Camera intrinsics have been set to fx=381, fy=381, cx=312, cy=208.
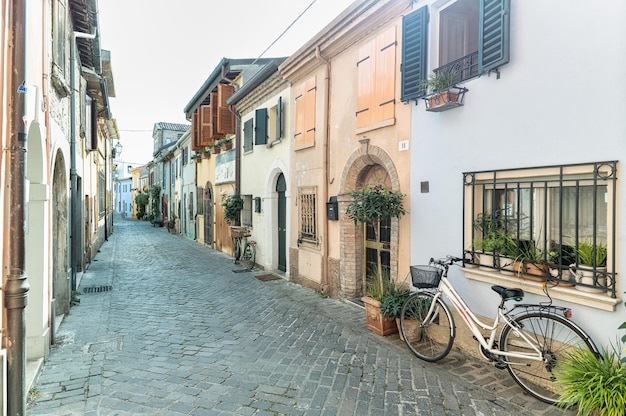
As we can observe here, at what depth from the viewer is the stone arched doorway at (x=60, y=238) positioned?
6184 millimetres

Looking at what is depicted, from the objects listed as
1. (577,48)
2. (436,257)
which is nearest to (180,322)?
(436,257)

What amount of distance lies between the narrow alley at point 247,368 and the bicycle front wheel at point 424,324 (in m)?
0.20

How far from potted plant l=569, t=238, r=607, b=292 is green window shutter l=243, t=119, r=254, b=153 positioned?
982cm

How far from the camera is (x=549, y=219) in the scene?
3879mm

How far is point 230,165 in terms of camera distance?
14156 millimetres

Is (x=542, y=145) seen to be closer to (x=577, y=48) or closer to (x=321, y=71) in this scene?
(x=577, y=48)

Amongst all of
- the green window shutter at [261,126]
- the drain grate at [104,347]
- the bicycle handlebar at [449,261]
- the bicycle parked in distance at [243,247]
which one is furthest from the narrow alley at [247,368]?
the green window shutter at [261,126]

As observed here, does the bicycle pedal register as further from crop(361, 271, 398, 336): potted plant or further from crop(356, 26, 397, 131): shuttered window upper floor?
crop(356, 26, 397, 131): shuttered window upper floor

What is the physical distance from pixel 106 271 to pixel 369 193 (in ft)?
28.4

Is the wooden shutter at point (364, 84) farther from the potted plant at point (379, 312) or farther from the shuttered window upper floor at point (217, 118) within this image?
the shuttered window upper floor at point (217, 118)

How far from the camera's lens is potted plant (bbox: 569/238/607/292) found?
3.30 meters

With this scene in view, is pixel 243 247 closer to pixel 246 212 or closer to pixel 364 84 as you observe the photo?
pixel 246 212

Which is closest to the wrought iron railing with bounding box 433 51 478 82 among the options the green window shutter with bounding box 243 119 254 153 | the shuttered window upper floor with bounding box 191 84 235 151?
the green window shutter with bounding box 243 119 254 153

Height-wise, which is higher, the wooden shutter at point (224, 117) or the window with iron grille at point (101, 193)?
the wooden shutter at point (224, 117)
